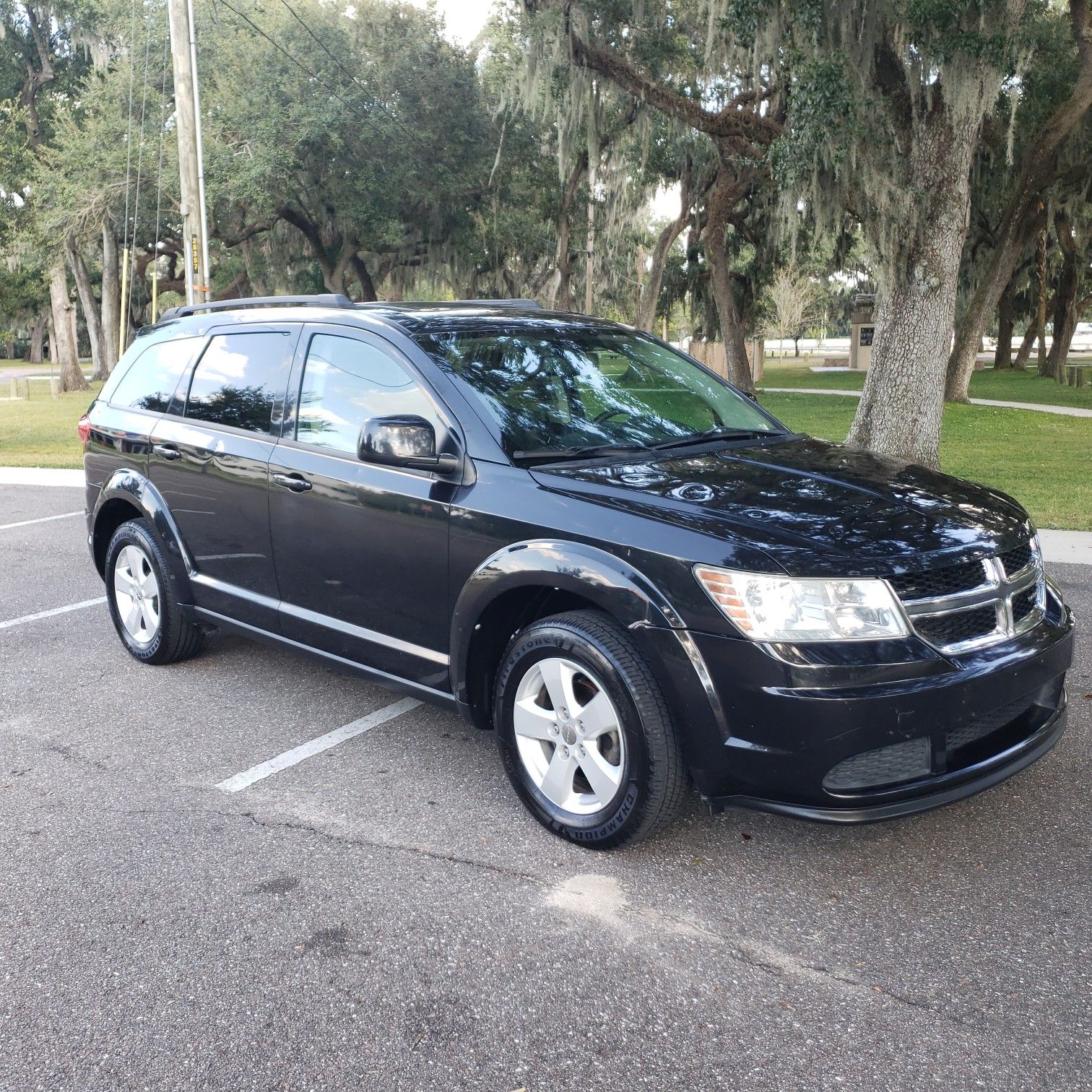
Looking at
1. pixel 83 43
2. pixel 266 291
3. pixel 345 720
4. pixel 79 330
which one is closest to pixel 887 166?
pixel 345 720

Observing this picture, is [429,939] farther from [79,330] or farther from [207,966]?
[79,330]

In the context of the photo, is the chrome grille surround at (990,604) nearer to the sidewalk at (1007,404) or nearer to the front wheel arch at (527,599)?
the front wheel arch at (527,599)

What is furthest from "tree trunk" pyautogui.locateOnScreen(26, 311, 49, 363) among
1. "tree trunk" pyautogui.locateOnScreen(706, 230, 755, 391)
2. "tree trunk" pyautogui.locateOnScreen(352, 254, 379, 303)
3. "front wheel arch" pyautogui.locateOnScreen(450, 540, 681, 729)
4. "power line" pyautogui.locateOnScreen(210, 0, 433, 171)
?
"front wheel arch" pyautogui.locateOnScreen(450, 540, 681, 729)

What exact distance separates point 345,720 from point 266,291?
34.4 m

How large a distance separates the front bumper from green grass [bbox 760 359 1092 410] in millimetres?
22630

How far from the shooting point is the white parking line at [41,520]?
10219 mm

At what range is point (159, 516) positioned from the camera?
538 cm

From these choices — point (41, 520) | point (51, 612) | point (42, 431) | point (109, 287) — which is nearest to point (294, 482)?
point (51, 612)

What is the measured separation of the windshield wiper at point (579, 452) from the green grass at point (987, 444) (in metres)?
6.62

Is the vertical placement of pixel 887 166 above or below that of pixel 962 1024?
above

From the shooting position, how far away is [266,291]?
3691cm

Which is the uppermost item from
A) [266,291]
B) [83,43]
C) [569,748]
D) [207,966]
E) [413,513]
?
[83,43]

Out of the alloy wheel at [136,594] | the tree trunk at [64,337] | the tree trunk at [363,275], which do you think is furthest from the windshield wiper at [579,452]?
the tree trunk at [64,337]

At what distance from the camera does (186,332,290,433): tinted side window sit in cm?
477
